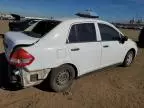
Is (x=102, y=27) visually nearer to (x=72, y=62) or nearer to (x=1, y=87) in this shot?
(x=72, y=62)

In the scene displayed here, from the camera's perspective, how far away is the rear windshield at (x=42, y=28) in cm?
541

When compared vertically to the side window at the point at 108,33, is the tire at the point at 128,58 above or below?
below

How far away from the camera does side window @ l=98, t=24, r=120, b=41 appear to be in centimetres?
627

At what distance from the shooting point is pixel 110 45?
6465 millimetres

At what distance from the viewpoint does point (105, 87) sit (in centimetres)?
600

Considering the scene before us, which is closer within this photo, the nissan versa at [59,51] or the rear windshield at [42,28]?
the nissan versa at [59,51]

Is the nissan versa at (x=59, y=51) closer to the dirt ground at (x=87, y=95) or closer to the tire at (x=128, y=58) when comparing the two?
the dirt ground at (x=87, y=95)

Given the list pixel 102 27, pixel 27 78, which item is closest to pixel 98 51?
pixel 102 27

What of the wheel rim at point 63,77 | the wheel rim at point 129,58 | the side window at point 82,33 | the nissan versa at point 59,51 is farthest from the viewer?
the wheel rim at point 129,58

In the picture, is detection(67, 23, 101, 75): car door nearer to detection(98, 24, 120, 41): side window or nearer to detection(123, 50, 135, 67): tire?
detection(98, 24, 120, 41): side window

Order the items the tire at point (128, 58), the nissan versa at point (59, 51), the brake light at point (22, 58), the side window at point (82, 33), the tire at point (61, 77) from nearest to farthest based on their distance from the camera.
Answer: the brake light at point (22, 58), the nissan versa at point (59, 51), the tire at point (61, 77), the side window at point (82, 33), the tire at point (128, 58)

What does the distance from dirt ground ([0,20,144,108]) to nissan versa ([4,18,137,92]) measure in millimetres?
360

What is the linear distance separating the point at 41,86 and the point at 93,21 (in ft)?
7.19

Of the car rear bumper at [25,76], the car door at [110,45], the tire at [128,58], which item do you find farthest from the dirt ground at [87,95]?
the tire at [128,58]
